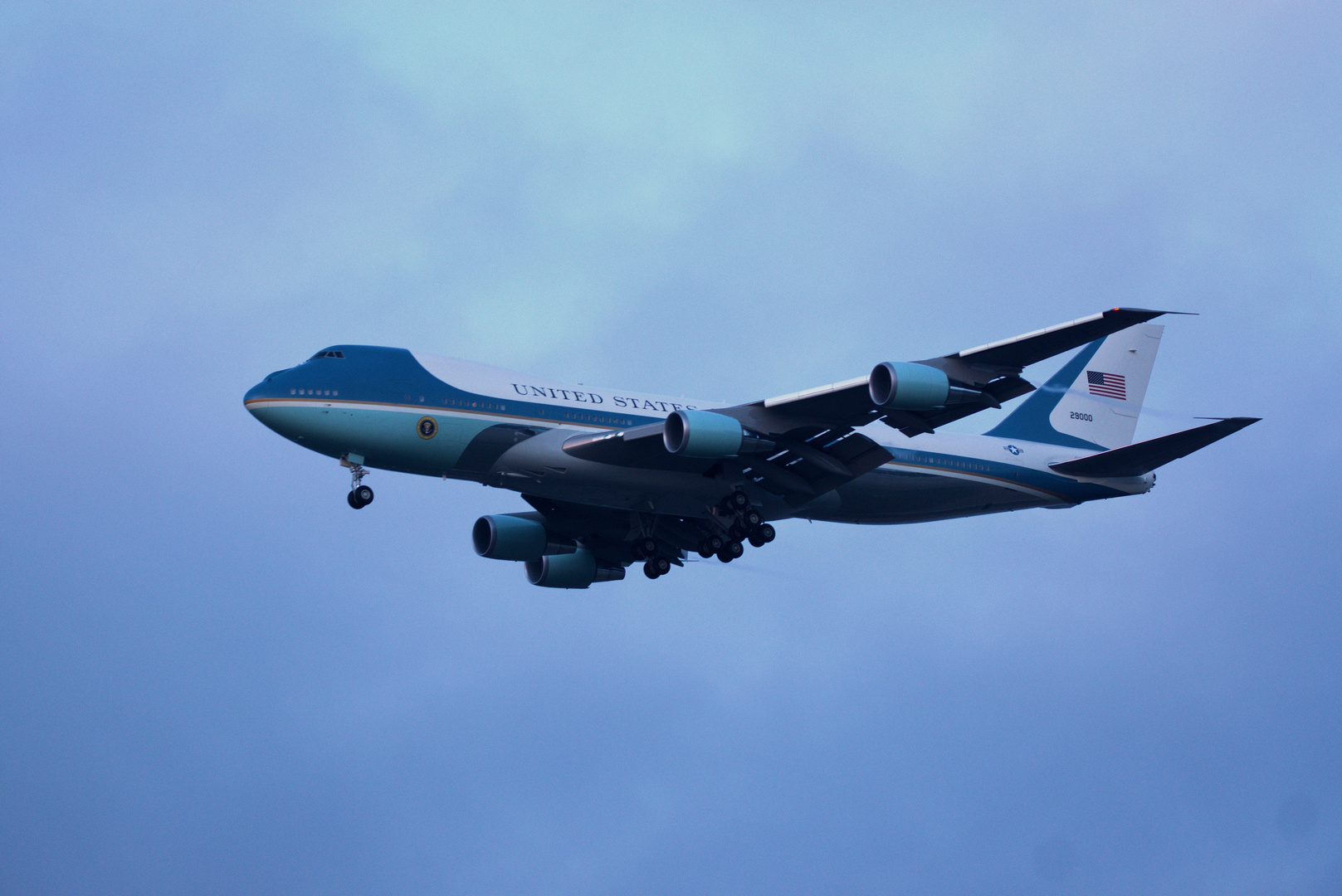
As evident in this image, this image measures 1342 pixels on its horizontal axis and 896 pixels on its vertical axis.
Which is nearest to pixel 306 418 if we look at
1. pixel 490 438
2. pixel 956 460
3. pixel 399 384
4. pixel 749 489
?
pixel 399 384

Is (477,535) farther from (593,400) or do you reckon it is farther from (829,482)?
(829,482)

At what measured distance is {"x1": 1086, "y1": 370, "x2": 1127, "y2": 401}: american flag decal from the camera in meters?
41.1

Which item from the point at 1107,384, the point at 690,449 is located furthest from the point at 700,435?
the point at 1107,384

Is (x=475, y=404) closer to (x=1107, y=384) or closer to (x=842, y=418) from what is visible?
(x=842, y=418)

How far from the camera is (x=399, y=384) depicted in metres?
30.5

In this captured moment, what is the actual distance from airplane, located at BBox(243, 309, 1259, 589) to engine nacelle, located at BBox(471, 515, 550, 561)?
5 centimetres

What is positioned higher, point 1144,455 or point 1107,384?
point 1107,384

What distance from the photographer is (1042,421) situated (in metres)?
39.9

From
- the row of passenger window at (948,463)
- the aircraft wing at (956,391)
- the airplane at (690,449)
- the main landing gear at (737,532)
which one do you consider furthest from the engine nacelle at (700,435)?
the row of passenger window at (948,463)

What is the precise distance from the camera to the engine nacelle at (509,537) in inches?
1459

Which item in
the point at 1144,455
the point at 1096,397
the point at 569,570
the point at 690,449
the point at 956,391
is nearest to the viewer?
the point at 956,391

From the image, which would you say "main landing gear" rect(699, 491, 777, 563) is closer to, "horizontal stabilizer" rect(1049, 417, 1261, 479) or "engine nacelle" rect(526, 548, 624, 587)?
"engine nacelle" rect(526, 548, 624, 587)

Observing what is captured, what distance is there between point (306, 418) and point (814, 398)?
40.4ft

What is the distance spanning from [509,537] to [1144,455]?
61.6ft
